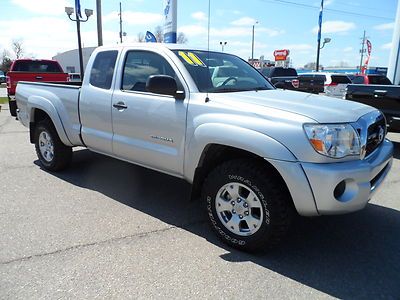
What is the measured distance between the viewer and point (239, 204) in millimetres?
3217

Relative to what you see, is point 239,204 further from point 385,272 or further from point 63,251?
point 63,251

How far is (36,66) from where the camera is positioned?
497 inches

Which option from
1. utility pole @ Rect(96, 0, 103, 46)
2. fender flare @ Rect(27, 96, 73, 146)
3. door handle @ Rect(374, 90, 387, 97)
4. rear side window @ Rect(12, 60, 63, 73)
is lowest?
fender flare @ Rect(27, 96, 73, 146)

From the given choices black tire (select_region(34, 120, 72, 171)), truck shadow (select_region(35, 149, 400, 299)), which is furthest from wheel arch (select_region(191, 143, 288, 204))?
black tire (select_region(34, 120, 72, 171))

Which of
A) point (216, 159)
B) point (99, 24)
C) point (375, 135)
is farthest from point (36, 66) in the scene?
point (375, 135)

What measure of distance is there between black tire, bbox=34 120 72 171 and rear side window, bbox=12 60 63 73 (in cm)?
798

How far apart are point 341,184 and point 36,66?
12354 mm

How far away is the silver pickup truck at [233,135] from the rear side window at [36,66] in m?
8.97

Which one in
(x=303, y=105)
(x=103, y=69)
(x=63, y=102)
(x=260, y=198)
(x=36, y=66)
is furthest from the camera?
(x=36, y=66)

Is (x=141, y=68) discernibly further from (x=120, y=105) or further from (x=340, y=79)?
(x=340, y=79)

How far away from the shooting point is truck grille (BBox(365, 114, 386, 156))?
10.4 ft

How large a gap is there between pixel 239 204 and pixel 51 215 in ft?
6.95

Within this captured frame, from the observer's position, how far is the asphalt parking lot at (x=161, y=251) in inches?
107

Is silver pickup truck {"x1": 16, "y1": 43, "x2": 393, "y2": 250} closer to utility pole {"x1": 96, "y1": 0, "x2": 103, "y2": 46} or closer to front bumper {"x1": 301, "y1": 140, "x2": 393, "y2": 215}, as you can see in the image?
front bumper {"x1": 301, "y1": 140, "x2": 393, "y2": 215}
